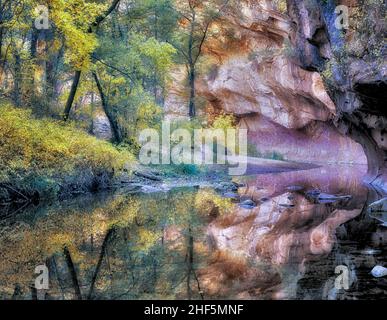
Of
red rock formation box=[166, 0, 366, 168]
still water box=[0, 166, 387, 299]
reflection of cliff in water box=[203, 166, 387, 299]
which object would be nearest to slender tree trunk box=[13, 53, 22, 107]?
still water box=[0, 166, 387, 299]

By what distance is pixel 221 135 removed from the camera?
105ft

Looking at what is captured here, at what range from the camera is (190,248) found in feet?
31.2

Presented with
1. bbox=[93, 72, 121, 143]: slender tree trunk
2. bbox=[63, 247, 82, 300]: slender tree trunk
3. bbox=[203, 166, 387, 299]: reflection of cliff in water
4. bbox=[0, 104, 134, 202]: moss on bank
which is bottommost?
bbox=[63, 247, 82, 300]: slender tree trunk

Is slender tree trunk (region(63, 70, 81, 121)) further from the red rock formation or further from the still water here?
the red rock formation

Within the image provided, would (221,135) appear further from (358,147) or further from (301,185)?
(358,147)

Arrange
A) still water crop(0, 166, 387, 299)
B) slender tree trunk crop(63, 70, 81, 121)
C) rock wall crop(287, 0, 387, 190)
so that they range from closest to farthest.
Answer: still water crop(0, 166, 387, 299)
rock wall crop(287, 0, 387, 190)
slender tree trunk crop(63, 70, 81, 121)

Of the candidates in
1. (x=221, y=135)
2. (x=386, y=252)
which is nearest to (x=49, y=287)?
(x=386, y=252)

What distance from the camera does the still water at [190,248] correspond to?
7012 mm

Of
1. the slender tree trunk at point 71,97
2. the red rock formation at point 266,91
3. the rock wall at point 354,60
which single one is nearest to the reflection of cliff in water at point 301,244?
the rock wall at point 354,60

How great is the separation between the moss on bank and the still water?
2.75 feet

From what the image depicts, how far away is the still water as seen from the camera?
7.01m

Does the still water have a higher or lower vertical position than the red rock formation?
lower

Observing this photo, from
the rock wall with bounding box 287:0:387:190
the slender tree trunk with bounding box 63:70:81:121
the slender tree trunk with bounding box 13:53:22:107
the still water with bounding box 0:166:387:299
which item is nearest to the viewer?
the still water with bounding box 0:166:387:299

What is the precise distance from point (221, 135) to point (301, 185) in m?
10.4
